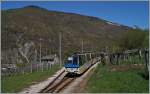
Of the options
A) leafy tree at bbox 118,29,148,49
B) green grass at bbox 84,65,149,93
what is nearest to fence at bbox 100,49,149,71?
leafy tree at bbox 118,29,148,49

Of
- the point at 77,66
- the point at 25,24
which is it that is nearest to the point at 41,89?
the point at 77,66

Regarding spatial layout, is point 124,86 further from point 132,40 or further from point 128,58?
point 132,40

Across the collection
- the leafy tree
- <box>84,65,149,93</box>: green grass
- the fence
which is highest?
the leafy tree

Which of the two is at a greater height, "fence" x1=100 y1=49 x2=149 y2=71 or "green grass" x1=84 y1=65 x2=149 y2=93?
"fence" x1=100 y1=49 x2=149 y2=71

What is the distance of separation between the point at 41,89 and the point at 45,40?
10827cm

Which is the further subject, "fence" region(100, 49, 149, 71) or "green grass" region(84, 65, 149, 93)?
"fence" region(100, 49, 149, 71)

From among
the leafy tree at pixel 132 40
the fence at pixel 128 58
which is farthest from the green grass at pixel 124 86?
the leafy tree at pixel 132 40

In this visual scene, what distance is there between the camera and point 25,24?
509 feet

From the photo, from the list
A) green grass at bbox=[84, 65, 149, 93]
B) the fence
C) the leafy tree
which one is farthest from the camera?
the leafy tree

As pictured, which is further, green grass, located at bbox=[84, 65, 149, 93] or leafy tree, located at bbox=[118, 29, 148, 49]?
leafy tree, located at bbox=[118, 29, 148, 49]

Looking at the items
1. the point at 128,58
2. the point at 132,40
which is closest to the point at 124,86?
the point at 128,58

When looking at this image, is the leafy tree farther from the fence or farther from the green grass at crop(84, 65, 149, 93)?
the green grass at crop(84, 65, 149, 93)

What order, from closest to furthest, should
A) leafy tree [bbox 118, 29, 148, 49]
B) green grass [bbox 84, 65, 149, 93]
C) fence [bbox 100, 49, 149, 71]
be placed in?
green grass [bbox 84, 65, 149, 93], fence [bbox 100, 49, 149, 71], leafy tree [bbox 118, 29, 148, 49]

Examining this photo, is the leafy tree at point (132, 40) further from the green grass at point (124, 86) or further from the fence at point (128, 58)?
the green grass at point (124, 86)
